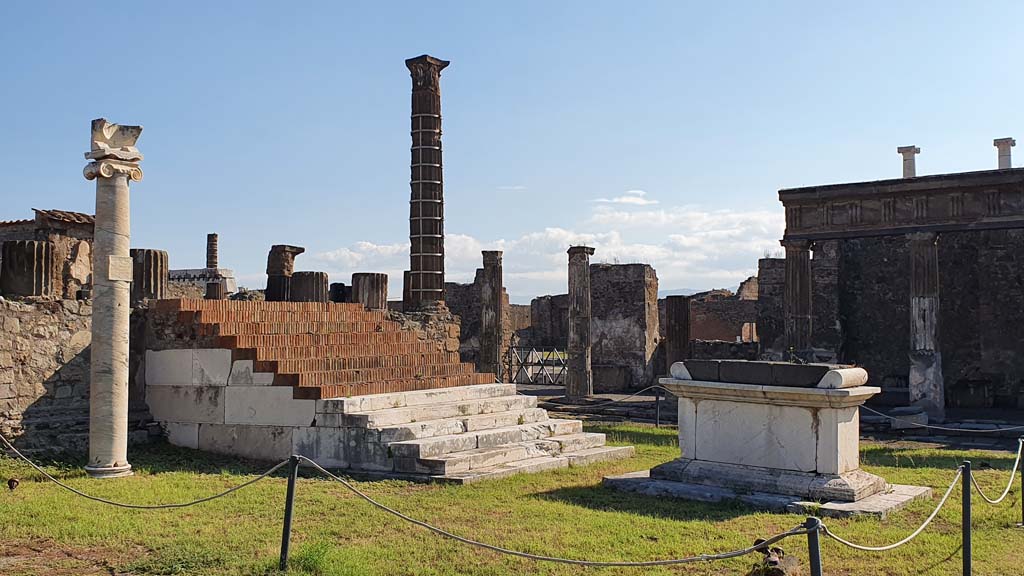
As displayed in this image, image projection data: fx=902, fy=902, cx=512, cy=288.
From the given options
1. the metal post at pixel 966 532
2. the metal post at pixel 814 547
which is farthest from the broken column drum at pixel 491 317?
the metal post at pixel 814 547

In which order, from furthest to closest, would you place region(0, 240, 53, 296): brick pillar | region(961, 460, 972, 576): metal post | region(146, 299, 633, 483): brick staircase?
region(0, 240, 53, 296): brick pillar, region(146, 299, 633, 483): brick staircase, region(961, 460, 972, 576): metal post

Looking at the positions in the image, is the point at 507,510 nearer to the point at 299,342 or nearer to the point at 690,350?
the point at 299,342

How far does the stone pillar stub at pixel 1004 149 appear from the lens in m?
20.8

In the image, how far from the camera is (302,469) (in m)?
9.51

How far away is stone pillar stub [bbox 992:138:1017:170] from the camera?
2075cm

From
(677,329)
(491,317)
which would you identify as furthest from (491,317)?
(677,329)

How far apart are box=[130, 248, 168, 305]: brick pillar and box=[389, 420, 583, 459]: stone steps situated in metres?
4.49

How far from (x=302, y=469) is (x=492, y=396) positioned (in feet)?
10.6

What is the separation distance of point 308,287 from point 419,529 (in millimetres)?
8011

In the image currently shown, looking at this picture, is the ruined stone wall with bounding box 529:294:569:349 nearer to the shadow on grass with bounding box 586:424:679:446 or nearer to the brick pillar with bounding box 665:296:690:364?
the brick pillar with bounding box 665:296:690:364

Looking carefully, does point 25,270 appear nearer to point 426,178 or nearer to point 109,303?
point 109,303

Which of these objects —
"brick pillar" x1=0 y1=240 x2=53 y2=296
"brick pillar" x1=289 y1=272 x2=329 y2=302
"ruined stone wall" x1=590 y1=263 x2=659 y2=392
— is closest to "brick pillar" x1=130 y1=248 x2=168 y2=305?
"brick pillar" x1=0 y1=240 x2=53 y2=296

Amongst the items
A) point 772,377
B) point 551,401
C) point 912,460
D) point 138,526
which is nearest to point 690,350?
point 551,401

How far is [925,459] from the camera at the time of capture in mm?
11422
